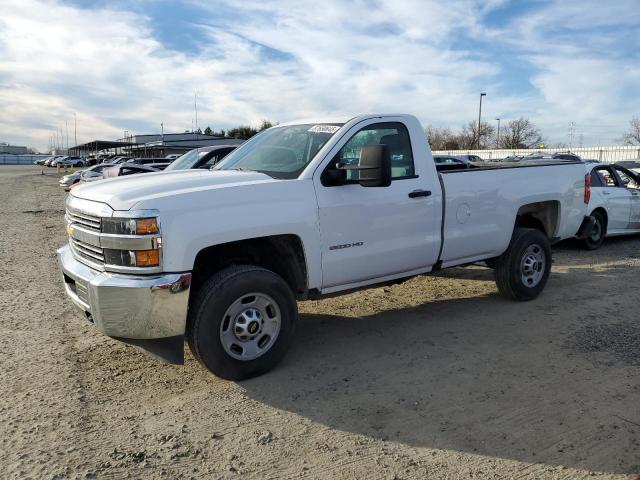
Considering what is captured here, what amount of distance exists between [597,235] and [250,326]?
8423 millimetres

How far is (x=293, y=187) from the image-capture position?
432 cm

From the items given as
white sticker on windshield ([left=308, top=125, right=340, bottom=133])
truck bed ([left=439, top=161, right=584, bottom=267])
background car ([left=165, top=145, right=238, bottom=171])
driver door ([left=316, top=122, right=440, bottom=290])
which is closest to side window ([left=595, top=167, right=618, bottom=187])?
truck bed ([left=439, top=161, right=584, bottom=267])

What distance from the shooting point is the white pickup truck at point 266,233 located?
3.71 metres

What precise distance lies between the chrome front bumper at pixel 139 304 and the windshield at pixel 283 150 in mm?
1381

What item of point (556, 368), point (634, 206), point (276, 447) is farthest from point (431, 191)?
point (634, 206)

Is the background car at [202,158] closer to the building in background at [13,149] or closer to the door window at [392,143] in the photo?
the door window at [392,143]

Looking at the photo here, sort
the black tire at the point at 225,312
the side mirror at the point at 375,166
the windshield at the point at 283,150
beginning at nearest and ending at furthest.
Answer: the black tire at the point at 225,312 < the side mirror at the point at 375,166 < the windshield at the point at 283,150

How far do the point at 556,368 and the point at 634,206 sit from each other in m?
7.84

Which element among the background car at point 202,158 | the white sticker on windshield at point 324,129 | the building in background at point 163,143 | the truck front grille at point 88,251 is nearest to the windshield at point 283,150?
the white sticker on windshield at point 324,129

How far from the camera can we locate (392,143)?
519 cm

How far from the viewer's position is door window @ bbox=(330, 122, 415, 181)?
16.0 ft

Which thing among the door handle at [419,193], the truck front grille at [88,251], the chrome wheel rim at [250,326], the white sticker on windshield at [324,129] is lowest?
the chrome wheel rim at [250,326]

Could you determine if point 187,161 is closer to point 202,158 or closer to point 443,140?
point 202,158

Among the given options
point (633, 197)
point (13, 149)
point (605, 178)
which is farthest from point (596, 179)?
point (13, 149)
